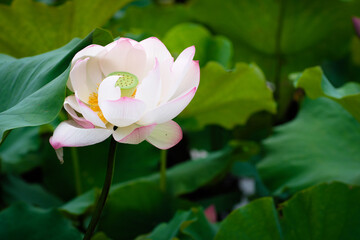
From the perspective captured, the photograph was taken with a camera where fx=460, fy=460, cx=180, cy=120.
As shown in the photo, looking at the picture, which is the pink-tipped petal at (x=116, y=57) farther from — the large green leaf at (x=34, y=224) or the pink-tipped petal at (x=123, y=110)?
the large green leaf at (x=34, y=224)

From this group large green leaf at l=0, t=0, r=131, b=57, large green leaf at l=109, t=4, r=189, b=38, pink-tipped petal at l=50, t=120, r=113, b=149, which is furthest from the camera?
large green leaf at l=109, t=4, r=189, b=38

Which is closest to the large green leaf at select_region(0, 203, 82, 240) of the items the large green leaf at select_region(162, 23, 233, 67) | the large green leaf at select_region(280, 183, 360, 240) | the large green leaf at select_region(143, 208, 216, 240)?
the large green leaf at select_region(143, 208, 216, 240)

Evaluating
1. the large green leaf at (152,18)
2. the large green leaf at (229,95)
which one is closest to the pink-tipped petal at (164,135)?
the large green leaf at (229,95)

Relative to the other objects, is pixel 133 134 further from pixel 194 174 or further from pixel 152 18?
pixel 152 18

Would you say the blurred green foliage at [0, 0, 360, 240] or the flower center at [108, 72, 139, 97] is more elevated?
the flower center at [108, 72, 139, 97]

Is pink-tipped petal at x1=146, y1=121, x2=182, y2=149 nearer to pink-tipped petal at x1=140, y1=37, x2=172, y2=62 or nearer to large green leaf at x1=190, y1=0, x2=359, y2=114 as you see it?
pink-tipped petal at x1=140, y1=37, x2=172, y2=62

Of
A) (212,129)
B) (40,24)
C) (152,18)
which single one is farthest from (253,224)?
(152,18)

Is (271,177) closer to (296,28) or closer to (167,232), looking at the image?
(167,232)

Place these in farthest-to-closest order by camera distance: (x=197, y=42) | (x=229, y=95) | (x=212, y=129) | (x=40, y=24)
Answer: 1. (x=212, y=129)
2. (x=197, y=42)
3. (x=229, y=95)
4. (x=40, y=24)
